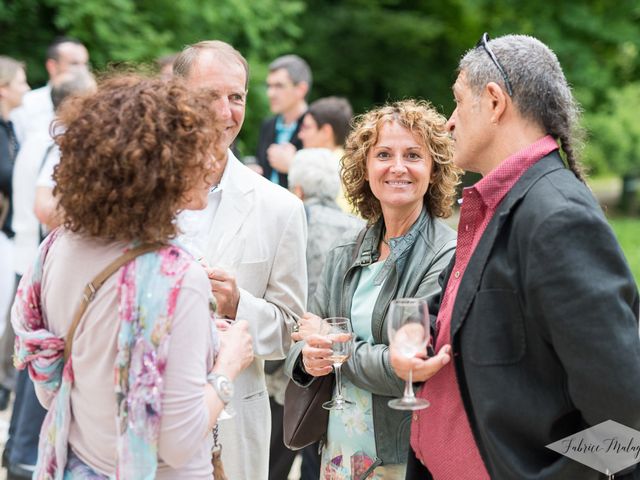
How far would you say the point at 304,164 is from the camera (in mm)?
4926

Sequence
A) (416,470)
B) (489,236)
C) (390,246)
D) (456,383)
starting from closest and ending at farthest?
(489,236) → (456,383) → (416,470) → (390,246)

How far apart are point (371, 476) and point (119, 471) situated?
1149mm

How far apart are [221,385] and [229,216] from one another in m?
1.09

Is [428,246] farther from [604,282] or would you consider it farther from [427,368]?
[604,282]

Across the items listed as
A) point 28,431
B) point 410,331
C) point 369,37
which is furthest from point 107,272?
point 369,37

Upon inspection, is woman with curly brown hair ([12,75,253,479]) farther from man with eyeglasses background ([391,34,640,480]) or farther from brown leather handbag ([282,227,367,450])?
brown leather handbag ([282,227,367,450])

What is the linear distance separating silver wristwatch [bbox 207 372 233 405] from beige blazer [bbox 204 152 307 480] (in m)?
0.85

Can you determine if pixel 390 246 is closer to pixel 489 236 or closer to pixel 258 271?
pixel 258 271

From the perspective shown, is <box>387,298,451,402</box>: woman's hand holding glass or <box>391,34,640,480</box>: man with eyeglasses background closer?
<box>391,34,640,480</box>: man with eyeglasses background

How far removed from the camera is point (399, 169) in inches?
121

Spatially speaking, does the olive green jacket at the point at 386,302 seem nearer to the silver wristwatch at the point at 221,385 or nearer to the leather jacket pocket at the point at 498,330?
the leather jacket pocket at the point at 498,330

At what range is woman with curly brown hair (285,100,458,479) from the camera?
293cm

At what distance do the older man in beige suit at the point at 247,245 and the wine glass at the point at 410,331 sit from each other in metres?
0.80

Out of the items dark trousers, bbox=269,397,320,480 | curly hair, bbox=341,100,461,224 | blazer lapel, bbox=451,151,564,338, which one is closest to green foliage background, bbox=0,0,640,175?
dark trousers, bbox=269,397,320,480
